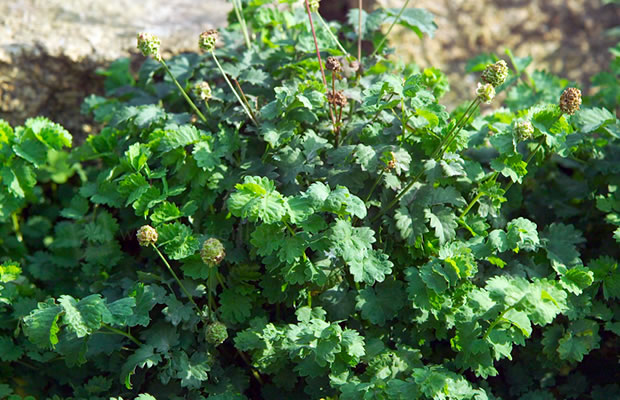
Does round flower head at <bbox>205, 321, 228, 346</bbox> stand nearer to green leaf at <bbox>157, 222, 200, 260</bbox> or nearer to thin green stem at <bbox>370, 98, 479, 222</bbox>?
green leaf at <bbox>157, 222, 200, 260</bbox>

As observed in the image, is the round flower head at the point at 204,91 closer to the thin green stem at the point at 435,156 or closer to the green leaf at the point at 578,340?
the thin green stem at the point at 435,156

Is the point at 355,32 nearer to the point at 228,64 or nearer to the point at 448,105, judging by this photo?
the point at 228,64

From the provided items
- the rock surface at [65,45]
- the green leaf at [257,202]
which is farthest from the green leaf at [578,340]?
the rock surface at [65,45]

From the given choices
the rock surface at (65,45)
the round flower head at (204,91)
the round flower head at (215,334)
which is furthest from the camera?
the rock surface at (65,45)

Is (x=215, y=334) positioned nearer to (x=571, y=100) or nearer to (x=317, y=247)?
(x=317, y=247)

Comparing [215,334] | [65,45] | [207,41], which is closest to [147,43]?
[207,41]
